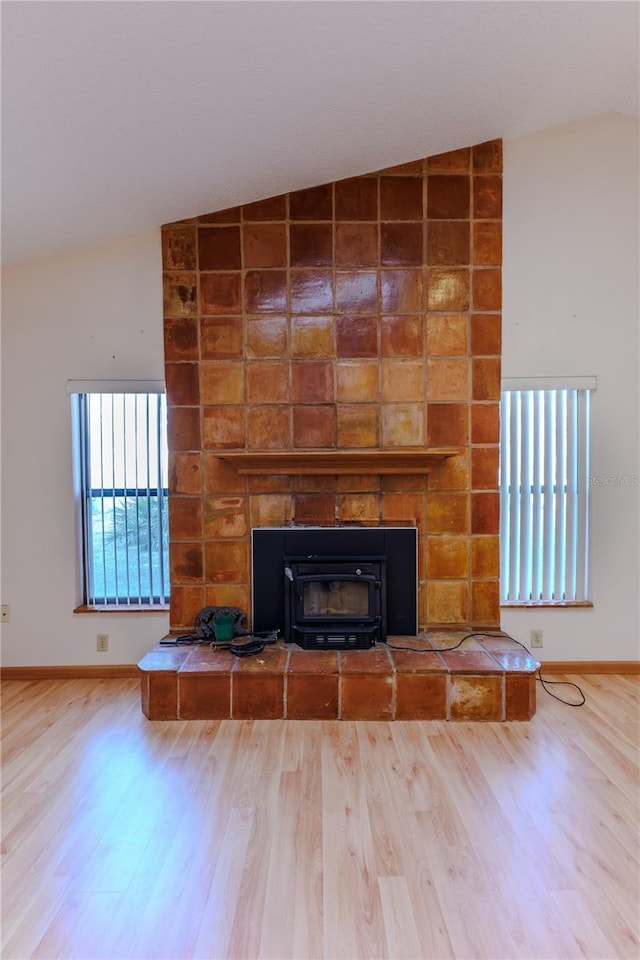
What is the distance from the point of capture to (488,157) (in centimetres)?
313

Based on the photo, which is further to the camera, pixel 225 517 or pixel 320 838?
pixel 225 517

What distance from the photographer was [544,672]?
3.38 meters

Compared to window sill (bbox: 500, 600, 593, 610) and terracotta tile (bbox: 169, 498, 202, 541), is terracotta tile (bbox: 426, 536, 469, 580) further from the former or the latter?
terracotta tile (bbox: 169, 498, 202, 541)

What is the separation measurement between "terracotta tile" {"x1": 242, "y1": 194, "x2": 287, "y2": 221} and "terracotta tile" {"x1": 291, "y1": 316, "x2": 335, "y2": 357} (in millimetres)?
587

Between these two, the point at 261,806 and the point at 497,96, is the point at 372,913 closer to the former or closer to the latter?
the point at 261,806

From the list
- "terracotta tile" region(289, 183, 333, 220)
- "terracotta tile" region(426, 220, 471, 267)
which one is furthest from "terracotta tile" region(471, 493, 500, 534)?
"terracotta tile" region(289, 183, 333, 220)

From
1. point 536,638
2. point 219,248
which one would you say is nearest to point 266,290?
point 219,248

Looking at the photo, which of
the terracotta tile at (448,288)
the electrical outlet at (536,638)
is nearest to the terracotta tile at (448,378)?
the terracotta tile at (448,288)

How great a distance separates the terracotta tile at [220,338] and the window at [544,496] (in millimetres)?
1654

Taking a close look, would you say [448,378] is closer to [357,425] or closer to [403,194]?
[357,425]

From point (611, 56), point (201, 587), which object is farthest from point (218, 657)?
point (611, 56)

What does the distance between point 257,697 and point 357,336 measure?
2029mm

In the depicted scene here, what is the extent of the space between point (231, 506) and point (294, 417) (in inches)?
25.1

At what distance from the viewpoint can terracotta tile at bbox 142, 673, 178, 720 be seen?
278cm
